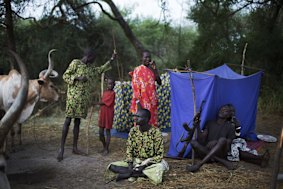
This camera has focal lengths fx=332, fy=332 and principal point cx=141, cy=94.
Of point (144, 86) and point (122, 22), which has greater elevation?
point (122, 22)

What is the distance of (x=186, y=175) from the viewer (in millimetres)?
4523

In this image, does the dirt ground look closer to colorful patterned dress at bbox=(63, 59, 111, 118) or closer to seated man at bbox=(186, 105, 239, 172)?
seated man at bbox=(186, 105, 239, 172)

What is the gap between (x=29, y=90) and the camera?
5480mm

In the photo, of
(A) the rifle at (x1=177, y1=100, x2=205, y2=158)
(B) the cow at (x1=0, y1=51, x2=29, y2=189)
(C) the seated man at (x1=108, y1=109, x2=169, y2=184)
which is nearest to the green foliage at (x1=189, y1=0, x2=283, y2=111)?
(A) the rifle at (x1=177, y1=100, x2=205, y2=158)

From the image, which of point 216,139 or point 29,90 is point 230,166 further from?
point 29,90

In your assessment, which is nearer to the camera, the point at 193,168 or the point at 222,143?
the point at 193,168

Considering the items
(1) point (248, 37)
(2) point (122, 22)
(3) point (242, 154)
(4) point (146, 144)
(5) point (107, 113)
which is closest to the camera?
(4) point (146, 144)

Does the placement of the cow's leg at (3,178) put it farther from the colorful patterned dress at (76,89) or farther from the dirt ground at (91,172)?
the colorful patterned dress at (76,89)

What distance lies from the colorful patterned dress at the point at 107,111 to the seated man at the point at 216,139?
59.7 inches

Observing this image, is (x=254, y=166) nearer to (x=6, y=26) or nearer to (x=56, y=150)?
(x=56, y=150)

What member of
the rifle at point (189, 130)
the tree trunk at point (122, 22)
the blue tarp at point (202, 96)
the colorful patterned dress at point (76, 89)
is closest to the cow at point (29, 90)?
the colorful patterned dress at point (76, 89)

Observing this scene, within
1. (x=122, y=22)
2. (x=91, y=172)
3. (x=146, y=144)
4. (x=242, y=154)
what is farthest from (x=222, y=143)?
(x=122, y=22)

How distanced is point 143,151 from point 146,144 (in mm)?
111

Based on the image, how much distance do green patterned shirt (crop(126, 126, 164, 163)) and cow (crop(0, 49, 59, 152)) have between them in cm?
183
